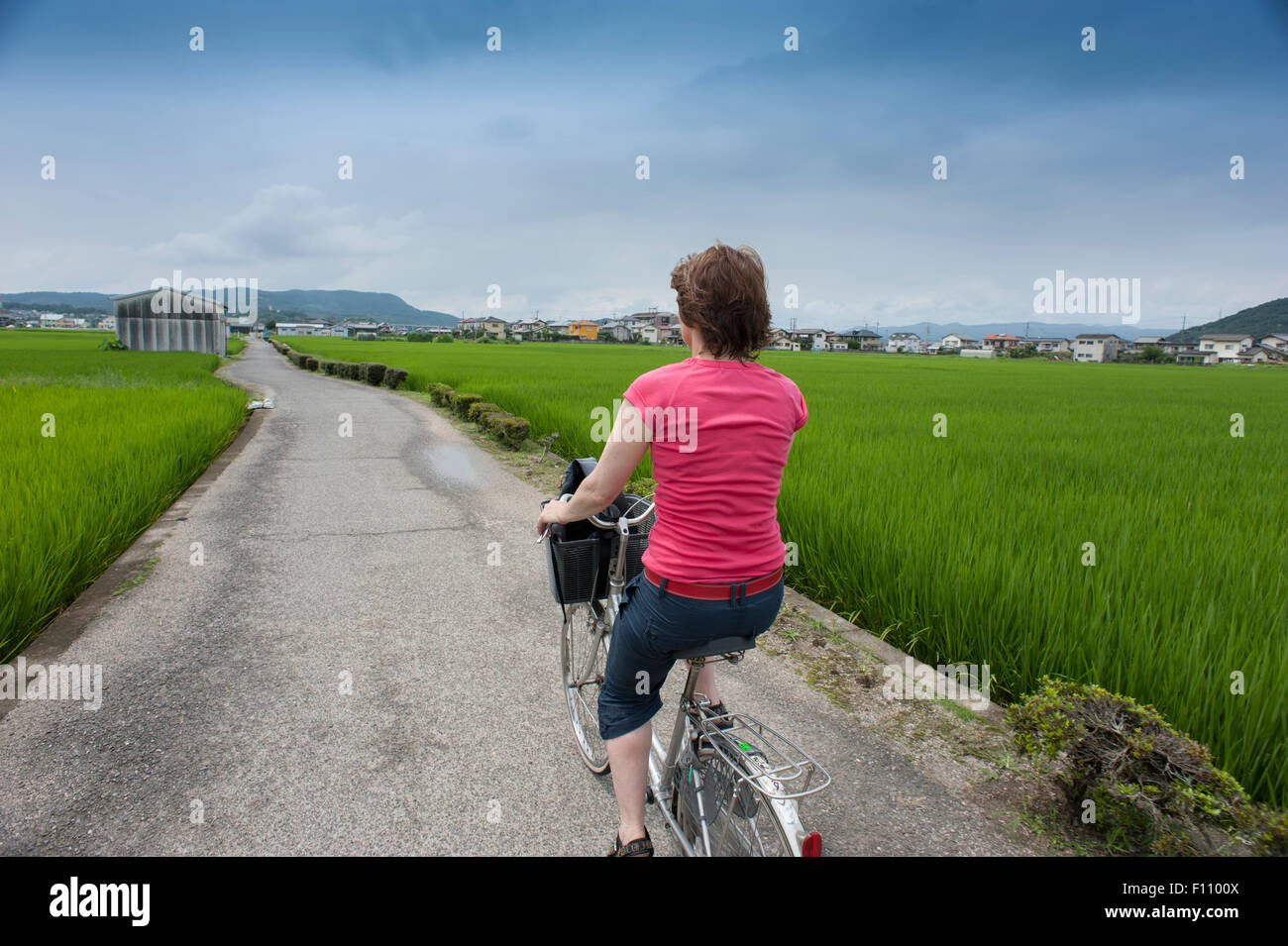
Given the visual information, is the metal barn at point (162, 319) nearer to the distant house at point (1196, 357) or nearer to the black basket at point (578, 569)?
the black basket at point (578, 569)

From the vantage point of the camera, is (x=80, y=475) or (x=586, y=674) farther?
(x=80, y=475)

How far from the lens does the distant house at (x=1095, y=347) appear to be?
94431mm

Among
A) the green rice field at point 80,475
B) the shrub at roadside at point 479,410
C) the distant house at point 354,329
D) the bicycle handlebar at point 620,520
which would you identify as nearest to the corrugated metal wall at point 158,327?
the green rice field at point 80,475

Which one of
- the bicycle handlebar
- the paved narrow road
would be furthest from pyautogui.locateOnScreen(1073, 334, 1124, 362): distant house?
the bicycle handlebar

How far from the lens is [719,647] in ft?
5.79

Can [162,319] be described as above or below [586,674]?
above

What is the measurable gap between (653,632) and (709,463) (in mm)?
465

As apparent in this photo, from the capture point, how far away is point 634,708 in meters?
1.93

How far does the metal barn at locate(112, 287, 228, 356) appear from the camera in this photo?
128 ft

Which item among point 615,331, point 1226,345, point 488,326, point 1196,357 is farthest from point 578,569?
point 488,326

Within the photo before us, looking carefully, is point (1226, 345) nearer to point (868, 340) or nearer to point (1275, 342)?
point (1275, 342)
